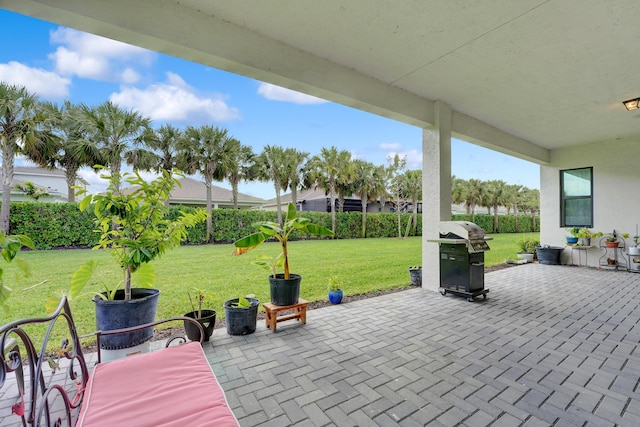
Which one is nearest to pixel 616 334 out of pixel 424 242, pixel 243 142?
pixel 424 242

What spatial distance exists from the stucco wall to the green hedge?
36.5ft

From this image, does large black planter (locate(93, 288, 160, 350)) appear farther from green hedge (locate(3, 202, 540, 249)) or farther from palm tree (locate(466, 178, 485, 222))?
palm tree (locate(466, 178, 485, 222))

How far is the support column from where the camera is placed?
5.45 m

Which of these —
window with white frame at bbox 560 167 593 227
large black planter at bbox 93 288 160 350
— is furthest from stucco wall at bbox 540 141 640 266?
large black planter at bbox 93 288 160 350

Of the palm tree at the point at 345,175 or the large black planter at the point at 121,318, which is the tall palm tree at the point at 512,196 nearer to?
the palm tree at the point at 345,175

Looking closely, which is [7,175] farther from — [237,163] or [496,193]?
[496,193]

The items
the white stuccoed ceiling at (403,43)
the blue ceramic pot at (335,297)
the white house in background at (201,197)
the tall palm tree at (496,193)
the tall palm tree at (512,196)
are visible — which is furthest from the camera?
the tall palm tree at (512,196)

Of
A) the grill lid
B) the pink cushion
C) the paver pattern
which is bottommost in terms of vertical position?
the paver pattern

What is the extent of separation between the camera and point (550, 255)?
869 cm

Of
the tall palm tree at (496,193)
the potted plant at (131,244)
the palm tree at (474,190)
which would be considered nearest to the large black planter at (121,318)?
the potted plant at (131,244)

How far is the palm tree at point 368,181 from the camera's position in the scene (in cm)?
2216

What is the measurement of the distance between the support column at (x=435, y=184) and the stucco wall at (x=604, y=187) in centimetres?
591

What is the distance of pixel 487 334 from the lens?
3516mm

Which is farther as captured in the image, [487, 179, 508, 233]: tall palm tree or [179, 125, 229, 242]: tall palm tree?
[487, 179, 508, 233]: tall palm tree
